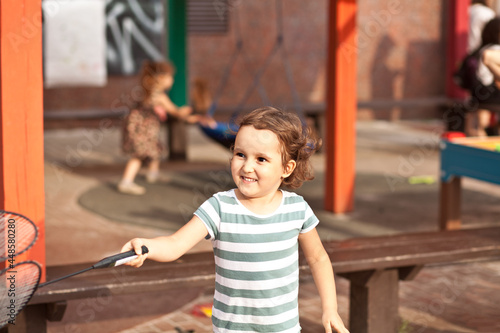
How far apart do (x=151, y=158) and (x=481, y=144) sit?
3832 mm

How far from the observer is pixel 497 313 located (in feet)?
16.7

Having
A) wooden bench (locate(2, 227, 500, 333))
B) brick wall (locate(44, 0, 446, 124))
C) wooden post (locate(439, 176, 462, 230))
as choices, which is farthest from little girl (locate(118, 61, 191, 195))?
brick wall (locate(44, 0, 446, 124))

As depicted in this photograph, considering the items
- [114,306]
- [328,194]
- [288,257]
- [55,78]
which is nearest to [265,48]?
[55,78]

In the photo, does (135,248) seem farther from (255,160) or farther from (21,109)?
(21,109)

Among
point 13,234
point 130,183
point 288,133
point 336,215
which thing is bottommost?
point 336,215

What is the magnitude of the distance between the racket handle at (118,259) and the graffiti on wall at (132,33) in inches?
478

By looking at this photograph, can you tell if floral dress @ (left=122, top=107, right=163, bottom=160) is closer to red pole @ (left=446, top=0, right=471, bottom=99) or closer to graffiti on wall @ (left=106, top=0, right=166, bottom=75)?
graffiti on wall @ (left=106, top=0, right=166, bottom=75)

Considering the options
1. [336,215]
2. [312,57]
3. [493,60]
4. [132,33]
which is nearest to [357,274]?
[493,60]

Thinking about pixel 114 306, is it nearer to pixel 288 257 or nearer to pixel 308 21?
pixel 288 257

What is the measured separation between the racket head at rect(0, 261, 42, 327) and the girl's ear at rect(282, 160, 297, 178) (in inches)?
35.3

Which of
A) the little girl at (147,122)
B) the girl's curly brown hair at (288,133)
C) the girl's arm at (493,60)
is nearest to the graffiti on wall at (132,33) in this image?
the little girl at (147,122)

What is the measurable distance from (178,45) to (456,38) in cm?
625

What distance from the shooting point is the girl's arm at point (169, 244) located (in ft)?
8.20

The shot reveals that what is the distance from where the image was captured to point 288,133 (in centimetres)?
282
